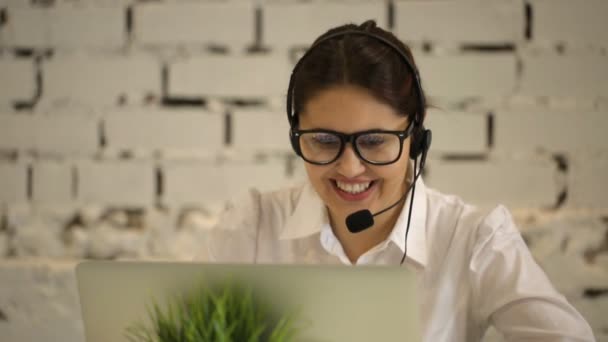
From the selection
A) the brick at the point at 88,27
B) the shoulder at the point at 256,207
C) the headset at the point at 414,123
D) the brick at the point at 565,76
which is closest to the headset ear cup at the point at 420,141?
the headset at the point at 414,123

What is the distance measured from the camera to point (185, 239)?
5.92 ft

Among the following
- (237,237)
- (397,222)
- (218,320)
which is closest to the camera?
(218,320)

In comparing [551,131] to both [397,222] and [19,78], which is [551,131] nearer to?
[397,222]

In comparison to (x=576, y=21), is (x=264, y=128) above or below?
below

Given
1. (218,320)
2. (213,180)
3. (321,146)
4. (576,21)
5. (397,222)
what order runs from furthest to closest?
(213,180)
(576,21)
(397,222)
(321,146)
(218,320)

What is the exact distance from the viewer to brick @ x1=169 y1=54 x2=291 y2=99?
1.75m

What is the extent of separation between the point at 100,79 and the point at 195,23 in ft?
0.91

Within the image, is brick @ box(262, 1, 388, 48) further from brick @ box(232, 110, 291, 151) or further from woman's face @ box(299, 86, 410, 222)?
woman's face @ box(299, 86, 410, 222)

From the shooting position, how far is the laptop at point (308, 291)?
0.82m

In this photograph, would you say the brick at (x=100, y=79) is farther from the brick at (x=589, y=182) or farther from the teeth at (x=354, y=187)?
the brick at (x=589, y=182)

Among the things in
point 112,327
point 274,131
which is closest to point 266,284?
point 112,327

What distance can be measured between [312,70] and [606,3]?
829mm

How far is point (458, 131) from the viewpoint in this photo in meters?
1.71

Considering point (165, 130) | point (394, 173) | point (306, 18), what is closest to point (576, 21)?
point (306, 18)
